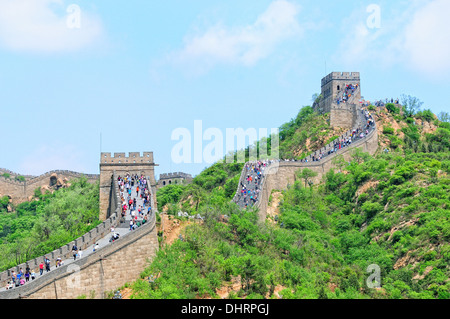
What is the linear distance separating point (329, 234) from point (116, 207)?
1658 centimetres

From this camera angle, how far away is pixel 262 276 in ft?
167

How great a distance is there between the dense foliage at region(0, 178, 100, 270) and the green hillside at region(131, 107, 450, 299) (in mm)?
6507

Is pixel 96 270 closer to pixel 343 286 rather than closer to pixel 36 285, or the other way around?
pixel 36 285

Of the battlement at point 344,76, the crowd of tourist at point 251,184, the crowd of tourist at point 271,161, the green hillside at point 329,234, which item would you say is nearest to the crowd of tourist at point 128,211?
the green hillside at point 329,234

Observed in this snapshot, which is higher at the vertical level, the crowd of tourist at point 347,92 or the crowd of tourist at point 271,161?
the crowd of tourist at point 347,92

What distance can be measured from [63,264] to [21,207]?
163 ft

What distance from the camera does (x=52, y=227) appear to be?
65.1m

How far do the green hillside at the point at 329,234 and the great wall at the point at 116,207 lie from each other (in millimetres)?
1043

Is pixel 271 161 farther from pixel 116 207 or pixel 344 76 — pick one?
pixel 344 76

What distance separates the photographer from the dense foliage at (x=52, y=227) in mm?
57219

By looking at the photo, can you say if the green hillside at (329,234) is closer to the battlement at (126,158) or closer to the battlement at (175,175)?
the battlement at (126,158)
